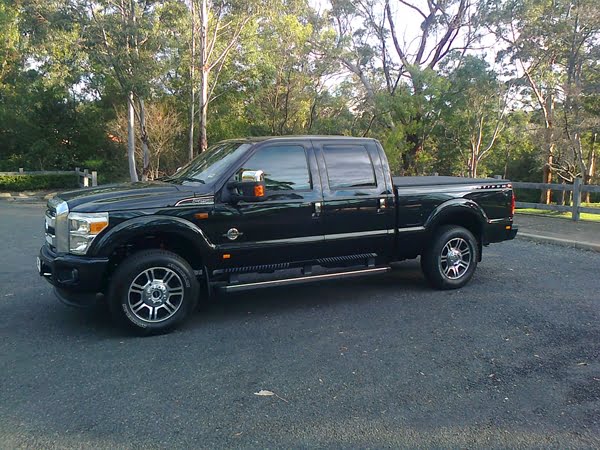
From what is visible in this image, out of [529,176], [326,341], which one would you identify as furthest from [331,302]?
[529,176]

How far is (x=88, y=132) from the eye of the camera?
30.8 m

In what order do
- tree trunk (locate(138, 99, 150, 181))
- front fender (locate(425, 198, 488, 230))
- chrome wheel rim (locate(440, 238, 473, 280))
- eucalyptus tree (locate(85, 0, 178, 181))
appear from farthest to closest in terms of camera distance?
Answer: 1. tree trunk (locate(138, 99, 150, 181))
2. eucalyptus tree (locate(85, 0, 178, 181))
3. chrome wheel rim (locate(440, 238, 473, 280))
4. front fender (locate(425, 198, 488, 230))

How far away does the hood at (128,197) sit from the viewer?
463 cm

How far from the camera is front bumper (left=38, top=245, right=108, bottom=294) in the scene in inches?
179

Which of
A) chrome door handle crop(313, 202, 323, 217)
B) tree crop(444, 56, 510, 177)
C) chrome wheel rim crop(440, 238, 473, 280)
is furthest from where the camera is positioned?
tree crop(444, 56, 510, 177)

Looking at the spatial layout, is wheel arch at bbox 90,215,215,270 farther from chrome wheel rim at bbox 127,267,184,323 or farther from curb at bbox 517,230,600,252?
curb at bbox 517,230,600,252

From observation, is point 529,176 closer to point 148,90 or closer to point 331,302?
point 148,90

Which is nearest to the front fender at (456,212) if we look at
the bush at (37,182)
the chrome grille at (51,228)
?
the chrome grille at (51,228)

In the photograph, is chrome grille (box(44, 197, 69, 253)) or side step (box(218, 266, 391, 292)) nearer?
chrome grille (box(44, 197, 69, 253))

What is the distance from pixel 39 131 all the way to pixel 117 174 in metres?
5.18

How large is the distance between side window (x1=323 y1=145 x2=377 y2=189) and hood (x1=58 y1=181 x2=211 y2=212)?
1.56m

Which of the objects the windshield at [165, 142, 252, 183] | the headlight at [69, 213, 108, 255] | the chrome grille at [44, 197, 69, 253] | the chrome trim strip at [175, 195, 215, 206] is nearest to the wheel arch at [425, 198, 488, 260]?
the windshield at [165, 142, 252, 183]

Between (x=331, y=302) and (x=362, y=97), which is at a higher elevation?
(x=362, y=97)

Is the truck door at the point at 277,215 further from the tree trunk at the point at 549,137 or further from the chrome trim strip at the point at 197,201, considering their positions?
the tree trunk at the point at 549,137
